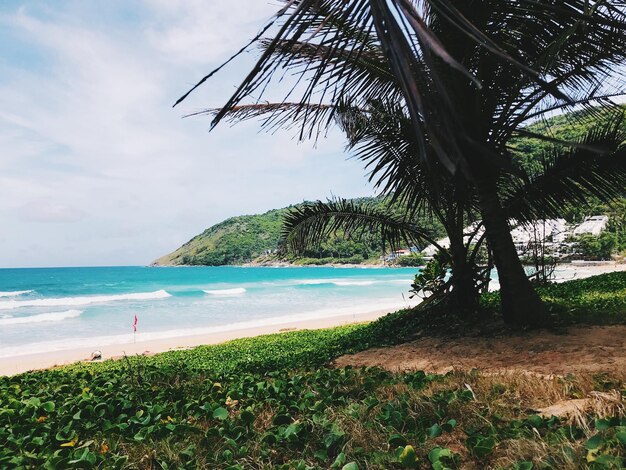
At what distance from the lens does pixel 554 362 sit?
398 cm

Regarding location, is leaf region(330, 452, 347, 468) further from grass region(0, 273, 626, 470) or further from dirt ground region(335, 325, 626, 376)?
dirt ground region(335, 325, 626, 376)

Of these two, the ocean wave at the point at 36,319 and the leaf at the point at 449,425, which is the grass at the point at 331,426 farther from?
the ocean wave at the point at 36,319

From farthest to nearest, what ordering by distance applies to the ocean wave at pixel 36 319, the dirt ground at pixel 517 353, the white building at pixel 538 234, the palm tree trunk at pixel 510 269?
the ocean wave at pixel 36 319
the white building at pixel 538 234
the palm tree trunk at pixel 510 269
the dirt ground at pixel 517 353

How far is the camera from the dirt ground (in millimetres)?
3840

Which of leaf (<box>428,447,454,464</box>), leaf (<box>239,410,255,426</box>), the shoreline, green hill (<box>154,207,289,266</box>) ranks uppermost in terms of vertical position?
green hill (<box>154,207,289,266</box>)

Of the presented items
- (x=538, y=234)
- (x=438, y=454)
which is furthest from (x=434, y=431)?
(x=538, y=234)

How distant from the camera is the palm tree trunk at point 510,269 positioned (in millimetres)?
5250

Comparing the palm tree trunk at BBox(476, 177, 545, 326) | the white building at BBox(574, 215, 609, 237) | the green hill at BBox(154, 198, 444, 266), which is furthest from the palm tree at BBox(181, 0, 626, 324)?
the green hill at BBox(154, 198, 444, 266)

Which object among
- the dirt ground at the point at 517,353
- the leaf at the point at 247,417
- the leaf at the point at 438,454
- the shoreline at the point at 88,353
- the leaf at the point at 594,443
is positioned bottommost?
the shoreline at the point at 88,353

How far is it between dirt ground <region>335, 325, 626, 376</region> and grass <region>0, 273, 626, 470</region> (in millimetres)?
973

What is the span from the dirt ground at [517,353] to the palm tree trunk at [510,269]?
1.03 feet

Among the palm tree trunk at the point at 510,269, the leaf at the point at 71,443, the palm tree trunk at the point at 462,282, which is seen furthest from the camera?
the palm tree trunk at the point at 462,282

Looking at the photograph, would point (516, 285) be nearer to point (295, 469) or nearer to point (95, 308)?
point (295, 469)

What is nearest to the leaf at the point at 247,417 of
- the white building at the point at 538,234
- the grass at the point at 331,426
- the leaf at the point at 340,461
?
the grass at the point at 331,426
